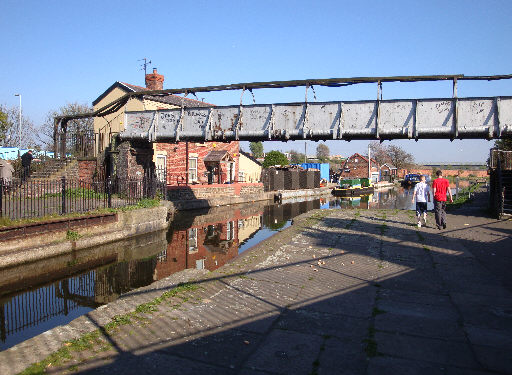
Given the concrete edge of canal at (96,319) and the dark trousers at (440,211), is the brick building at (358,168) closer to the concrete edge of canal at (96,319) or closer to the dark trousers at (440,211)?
the dark trousers at (440,211)

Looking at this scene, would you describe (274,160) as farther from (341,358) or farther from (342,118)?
(341,358)

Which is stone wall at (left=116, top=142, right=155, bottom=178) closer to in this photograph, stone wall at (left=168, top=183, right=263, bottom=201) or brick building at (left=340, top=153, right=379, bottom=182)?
stone wall at (left=168, top=183, right=263, bottom=201)

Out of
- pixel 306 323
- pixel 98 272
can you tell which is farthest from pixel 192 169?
pixel 306 323

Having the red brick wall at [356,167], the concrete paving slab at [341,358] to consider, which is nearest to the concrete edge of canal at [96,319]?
the concrete paving slab at [341,358]

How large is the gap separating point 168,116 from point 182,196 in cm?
771

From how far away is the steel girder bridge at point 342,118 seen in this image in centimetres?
1337

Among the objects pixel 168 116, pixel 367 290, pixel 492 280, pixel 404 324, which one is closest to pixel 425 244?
pixel 492 280

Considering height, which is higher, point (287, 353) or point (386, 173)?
point (386, 173)

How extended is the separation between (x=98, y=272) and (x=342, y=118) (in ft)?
34.2

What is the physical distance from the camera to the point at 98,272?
32.7 feet

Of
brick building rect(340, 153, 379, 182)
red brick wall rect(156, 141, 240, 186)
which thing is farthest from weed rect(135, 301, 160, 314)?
brick building rect(340, 153, 379, 182)

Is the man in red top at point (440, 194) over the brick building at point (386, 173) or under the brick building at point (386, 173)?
under

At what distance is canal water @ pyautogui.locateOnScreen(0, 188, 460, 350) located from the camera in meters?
6.99

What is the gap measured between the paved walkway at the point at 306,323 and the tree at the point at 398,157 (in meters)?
86.4
